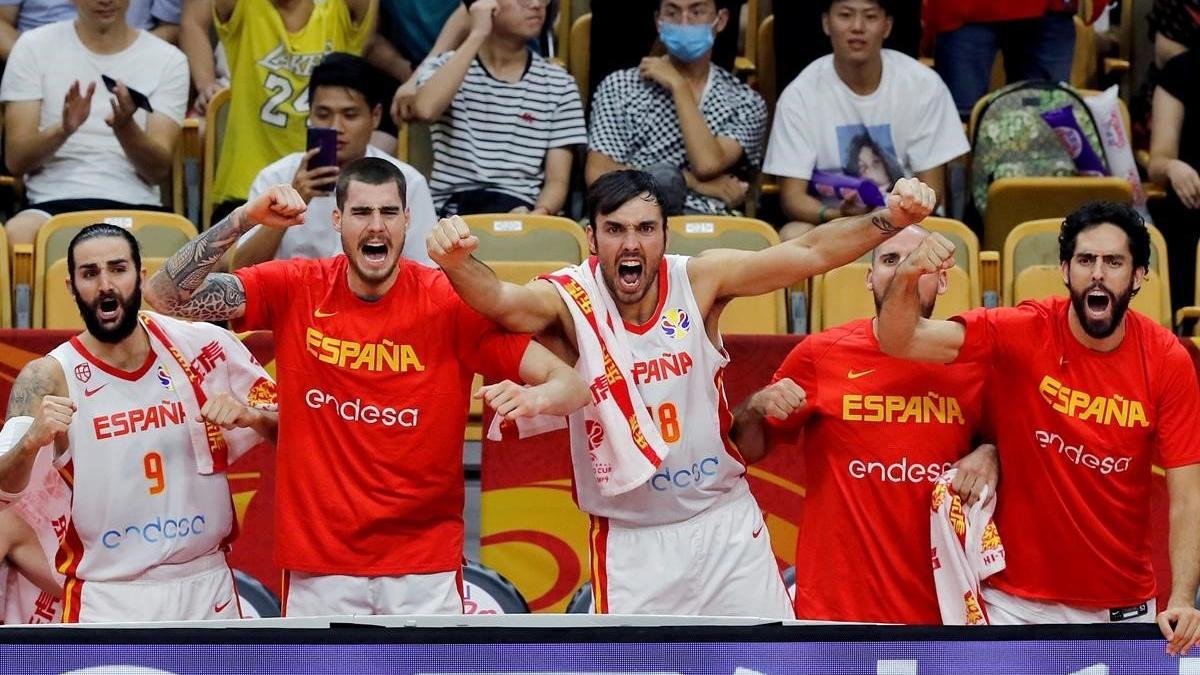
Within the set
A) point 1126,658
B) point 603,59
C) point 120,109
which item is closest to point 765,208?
point 603,59

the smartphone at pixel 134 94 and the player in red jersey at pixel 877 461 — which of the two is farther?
the smartphone at pixel 134 94

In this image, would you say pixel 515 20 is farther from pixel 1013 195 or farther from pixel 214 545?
pixel 214 545

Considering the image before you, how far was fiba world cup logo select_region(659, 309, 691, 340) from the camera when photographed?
5.98 m

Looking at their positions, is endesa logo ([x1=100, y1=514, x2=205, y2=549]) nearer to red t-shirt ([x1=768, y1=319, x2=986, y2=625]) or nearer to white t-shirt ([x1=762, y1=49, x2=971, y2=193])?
red t-shirt ([x1=768, y1=319, x2=986, y2=625])

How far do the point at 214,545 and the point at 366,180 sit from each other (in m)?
1.28

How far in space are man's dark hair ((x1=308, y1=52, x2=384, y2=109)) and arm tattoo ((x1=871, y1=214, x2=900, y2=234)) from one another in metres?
2.83

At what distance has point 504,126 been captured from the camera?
8.71 m

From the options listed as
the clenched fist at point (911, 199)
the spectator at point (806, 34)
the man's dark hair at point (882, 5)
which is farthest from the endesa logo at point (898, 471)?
the spectator at point (806, 34)

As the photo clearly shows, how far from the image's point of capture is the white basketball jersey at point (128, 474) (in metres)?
5.95

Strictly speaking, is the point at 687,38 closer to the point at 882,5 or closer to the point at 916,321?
the point at 882,5

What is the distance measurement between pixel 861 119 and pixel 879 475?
3113 mm

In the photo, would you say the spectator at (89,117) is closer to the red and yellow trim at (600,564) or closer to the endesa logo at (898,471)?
the red and yellow trim at (600,564)

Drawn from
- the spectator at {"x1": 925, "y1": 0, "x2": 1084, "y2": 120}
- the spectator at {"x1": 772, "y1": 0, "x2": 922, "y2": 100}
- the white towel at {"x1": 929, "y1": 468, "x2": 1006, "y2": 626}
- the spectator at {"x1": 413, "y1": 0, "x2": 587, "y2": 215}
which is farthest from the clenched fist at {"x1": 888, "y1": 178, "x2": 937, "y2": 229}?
the spectator at {"x1": 925, "y1": 0, "x2": 1084, "y2": 120}

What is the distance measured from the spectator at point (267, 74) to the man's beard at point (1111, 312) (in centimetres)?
408
